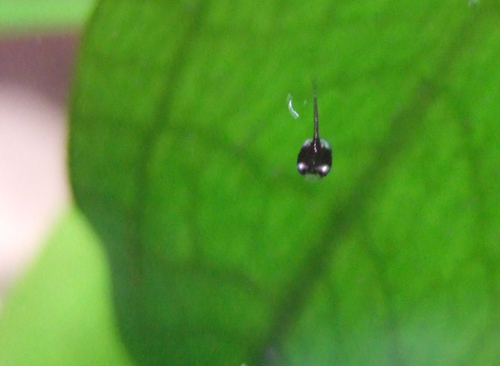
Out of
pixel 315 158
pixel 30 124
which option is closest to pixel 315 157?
pixel 315 158

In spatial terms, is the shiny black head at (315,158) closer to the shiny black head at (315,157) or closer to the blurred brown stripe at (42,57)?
the shiny black head at (315,157)

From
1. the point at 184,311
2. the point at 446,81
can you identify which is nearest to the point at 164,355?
the point at 184,311

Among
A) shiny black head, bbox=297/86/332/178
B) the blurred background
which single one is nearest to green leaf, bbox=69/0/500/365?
shiny black head, bbox=297/86/332/178

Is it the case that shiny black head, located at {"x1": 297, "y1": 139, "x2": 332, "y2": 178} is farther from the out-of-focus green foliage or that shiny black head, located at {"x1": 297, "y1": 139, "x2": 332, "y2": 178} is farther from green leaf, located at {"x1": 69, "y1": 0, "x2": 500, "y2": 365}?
the out-of-focus green foliage

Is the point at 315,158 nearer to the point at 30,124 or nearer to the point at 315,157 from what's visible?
the point at 315,157

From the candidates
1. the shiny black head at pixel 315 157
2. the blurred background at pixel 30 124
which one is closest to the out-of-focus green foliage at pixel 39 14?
the blurred background at pixel 30 124
